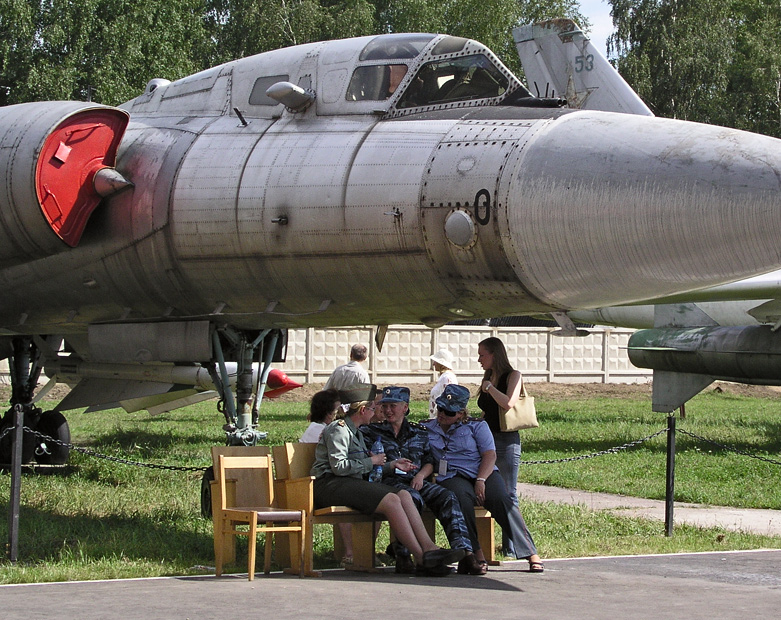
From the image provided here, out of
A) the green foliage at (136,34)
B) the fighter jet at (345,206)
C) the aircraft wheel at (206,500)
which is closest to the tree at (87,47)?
the green foliage at (136,34)

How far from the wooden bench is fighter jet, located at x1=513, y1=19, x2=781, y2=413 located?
8.76 m

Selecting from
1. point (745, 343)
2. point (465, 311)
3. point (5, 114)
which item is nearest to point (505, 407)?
point (465, 311)

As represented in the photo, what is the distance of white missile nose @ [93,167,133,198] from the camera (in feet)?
25.3

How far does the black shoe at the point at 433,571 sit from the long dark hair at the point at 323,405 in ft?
4.39

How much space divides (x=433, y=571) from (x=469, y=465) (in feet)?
2.73

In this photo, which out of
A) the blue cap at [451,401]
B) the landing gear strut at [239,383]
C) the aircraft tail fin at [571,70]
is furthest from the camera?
the aircraft tail fin at [571,70]

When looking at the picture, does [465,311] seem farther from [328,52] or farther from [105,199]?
[105,199]

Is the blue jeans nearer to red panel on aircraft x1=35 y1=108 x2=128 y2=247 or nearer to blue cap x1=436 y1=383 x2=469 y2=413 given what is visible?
blue cap x1=436 y1=383 x2=469 y2=413

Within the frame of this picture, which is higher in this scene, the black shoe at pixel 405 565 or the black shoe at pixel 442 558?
the black shoe at pixel 442 558

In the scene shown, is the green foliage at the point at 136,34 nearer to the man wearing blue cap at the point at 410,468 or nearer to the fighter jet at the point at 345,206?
the fighter jet at the point at 345,206

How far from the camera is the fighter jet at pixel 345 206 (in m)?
5.96

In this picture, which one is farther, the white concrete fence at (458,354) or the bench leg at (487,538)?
the white concrete fence at (458,354)

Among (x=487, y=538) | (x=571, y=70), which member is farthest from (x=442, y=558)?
(x=571, y=70)

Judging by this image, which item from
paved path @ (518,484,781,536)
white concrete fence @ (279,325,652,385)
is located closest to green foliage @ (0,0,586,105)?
white concrete fence @ (279,325,652,385)
